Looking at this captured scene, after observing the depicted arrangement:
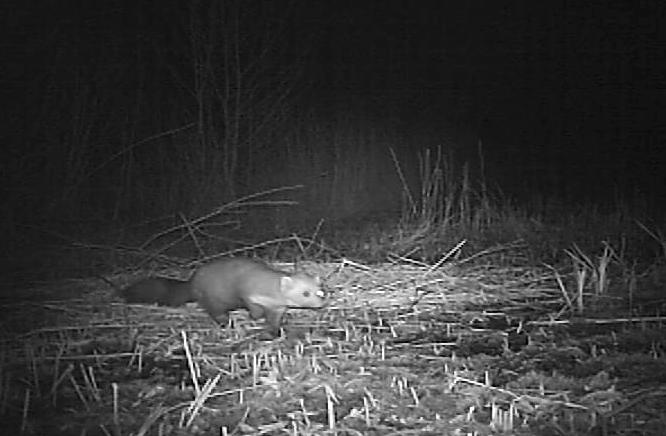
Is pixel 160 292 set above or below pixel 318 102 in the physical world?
below

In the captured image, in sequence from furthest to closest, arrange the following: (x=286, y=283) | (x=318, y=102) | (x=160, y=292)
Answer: (x=318, y=102)
(x=160, y=292)
(x=286, y=283)

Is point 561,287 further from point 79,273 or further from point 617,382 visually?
point 79,273

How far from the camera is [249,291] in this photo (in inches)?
183

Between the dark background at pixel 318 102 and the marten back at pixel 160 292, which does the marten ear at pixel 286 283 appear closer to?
the marten back at pixel 160 292

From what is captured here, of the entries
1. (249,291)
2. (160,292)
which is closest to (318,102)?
(160,292)

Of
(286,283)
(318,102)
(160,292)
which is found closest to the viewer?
(286,283)

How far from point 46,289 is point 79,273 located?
55 cm

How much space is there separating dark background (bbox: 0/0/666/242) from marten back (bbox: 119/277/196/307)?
1.81 m

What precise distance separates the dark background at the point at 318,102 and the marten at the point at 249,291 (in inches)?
85.4

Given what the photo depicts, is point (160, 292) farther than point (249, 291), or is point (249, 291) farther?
point (160, 292)

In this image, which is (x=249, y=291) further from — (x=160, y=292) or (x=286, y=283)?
(x=160, y=292)

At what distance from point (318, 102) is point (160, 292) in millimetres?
7727

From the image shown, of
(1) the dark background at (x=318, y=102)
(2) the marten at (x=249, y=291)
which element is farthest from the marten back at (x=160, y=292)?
(1) the dark background at (x=318, y=102)

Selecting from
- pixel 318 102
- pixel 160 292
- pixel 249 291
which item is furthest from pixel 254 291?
pixel 318 102
